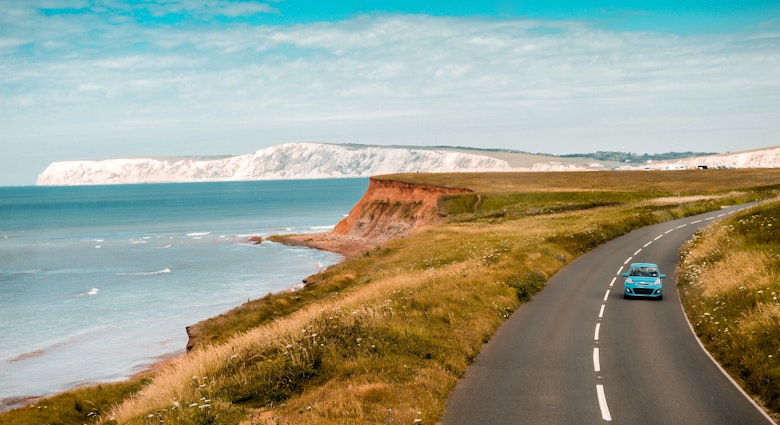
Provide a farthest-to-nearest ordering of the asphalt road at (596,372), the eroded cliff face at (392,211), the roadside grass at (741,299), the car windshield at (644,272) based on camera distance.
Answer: the eroded cliff face at (392,211)
the car windshield at (644,272)
the roadside grass at (741,299)
the asphalt road at (596,372)

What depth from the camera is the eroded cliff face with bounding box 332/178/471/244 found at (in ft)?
312

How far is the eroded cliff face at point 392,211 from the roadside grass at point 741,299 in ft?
175

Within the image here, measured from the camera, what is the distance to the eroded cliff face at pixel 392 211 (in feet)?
312

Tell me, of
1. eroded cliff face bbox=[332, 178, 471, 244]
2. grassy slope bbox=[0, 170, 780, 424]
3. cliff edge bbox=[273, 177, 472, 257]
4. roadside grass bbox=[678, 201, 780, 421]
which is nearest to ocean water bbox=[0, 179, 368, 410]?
cliff edge bbox=[273, 177, 472, 257]

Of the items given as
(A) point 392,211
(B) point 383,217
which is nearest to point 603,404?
(A) point 392,211

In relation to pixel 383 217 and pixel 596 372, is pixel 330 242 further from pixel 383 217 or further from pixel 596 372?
pixel 596 372

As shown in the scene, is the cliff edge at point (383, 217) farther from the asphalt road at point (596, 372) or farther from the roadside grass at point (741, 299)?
the asphalt road at point (596, 372)

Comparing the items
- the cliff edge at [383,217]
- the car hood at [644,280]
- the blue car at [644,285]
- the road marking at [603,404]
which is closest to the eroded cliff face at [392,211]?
the cliff edge at [383,217]

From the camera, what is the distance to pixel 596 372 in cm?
1738

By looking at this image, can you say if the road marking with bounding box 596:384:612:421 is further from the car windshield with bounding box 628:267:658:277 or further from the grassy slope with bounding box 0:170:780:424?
the car windshield with bounding box 628:267:658:277

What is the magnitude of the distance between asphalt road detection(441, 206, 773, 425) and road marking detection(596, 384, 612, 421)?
0.02 metres

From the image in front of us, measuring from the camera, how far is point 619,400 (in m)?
15.0

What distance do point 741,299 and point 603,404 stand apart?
11.4m

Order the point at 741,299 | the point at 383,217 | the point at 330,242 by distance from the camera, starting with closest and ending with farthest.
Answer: the point at 741,299 < the point at 330,242 < the point at 383,217
